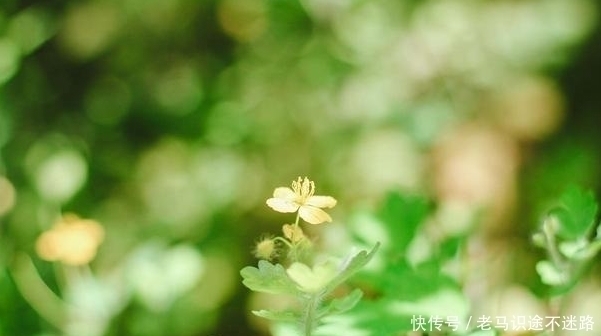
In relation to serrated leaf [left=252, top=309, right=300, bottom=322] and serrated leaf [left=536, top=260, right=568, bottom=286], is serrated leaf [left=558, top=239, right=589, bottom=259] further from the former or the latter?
serrated leaf [left=252, top=309, right=300, bottom=322]

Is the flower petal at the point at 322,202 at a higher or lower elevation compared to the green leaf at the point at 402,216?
lower

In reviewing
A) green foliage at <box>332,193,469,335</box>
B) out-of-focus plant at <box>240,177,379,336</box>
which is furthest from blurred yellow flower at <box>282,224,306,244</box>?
green foliage at <box>332,193,469,335</box>

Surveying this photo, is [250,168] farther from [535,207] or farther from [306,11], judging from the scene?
[535,207]

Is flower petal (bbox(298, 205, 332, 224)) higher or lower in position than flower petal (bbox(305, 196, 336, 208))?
lower

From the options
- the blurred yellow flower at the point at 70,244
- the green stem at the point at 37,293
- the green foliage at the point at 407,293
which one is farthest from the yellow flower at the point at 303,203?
the green stem at the point at 37,293

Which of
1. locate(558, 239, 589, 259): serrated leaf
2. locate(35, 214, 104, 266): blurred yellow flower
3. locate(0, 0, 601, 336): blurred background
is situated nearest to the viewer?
locate(558, 239, 589, 259): serrated leaf

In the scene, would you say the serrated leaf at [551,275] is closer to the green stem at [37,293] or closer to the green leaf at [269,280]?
the green leaf at [269,280]
